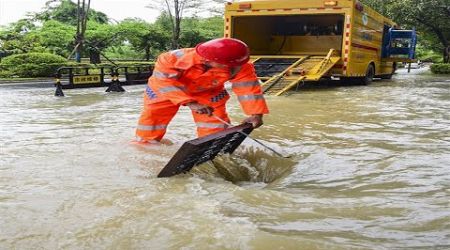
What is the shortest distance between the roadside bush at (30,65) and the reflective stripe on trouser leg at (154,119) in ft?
44.2

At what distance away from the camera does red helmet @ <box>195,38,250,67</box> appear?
3.73 metres

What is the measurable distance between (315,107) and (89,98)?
4.60 meters

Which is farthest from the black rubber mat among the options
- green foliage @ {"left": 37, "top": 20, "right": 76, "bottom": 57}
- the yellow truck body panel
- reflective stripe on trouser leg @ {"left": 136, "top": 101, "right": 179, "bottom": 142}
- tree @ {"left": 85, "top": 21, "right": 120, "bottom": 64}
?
tree @ {"left": 85, "top": 21, "right": 120, "bottom": 64}

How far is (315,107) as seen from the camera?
332 inches

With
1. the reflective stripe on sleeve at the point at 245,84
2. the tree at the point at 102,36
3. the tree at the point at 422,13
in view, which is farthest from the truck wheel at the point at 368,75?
the tree at the point at 102,36

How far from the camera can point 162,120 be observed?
179 inches

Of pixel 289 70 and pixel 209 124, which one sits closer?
pixel 209 124

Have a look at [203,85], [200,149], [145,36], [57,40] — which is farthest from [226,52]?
[145,36]

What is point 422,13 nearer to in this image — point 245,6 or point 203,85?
point 245,6

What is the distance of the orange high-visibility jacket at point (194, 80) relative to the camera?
3906 mm

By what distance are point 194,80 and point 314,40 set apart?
1091cm

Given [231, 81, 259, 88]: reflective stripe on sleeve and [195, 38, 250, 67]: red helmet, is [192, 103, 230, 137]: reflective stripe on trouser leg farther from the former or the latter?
[195, 38, 250, 67]: red helmet

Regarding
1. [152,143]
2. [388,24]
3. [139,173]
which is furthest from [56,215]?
[388,24]

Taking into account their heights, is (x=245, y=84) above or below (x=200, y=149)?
above
